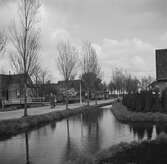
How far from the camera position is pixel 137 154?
26.6 feet

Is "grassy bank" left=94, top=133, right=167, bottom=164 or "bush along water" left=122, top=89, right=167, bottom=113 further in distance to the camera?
"bush along water" left=122, top=89, right=167, bottom=113

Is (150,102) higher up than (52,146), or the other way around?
(150,102)

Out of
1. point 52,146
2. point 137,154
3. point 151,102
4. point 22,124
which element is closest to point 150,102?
point 151,102

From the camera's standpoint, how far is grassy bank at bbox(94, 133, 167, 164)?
7371 mm

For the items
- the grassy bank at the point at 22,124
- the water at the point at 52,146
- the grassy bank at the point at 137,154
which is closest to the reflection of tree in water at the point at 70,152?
the water at the point at 52,146

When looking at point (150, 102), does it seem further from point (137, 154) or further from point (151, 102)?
point (137, 154)

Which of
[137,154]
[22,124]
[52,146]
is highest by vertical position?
[137,154]

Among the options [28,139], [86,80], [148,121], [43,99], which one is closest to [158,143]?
[28,139]

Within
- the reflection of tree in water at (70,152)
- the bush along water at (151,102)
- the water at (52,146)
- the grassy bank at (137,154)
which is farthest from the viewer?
the bush along water at (151,102)

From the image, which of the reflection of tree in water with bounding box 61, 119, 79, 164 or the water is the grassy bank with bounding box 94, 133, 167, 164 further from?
the reflection of tree in water with bounding box 61, 119, 79, 164

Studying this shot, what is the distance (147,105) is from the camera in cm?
2280

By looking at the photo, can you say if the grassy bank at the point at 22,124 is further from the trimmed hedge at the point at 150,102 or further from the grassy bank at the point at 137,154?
the grassy bank at the point at 137,154

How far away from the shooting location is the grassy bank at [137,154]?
7.37 meters

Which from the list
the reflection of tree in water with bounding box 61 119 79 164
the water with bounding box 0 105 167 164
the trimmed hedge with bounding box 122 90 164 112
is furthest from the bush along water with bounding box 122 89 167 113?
the reflection of tree in water with bounding box 61 119 79 164
